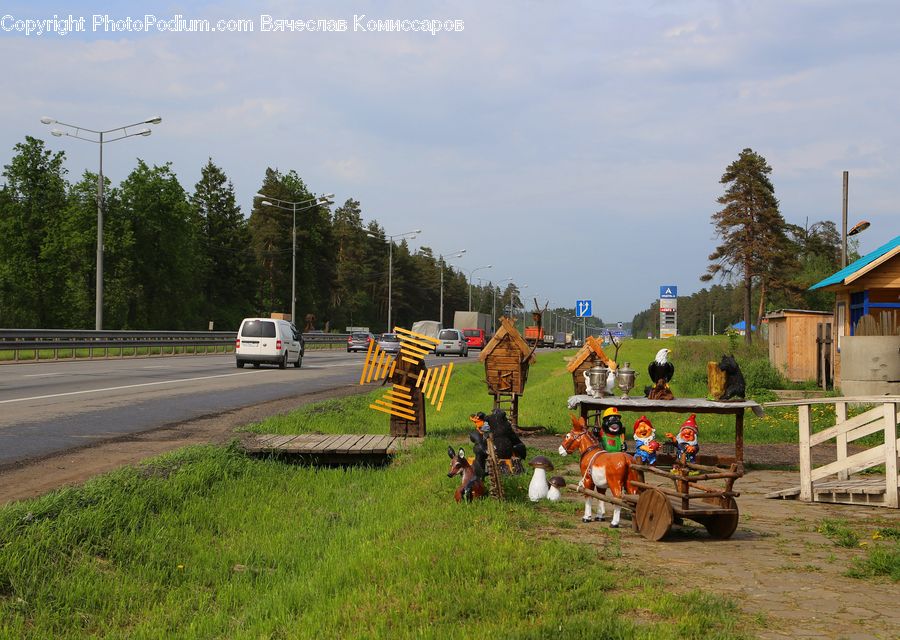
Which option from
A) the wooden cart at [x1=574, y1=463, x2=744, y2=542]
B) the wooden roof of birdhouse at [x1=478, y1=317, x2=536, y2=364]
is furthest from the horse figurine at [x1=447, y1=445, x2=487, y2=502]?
the wooden roof of birdhouse at [x1=478, y1=317, x2=536, y2=364]

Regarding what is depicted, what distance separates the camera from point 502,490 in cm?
795

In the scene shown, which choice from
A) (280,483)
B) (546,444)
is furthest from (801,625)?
(546,444)

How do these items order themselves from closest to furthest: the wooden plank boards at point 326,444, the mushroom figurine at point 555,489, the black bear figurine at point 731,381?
the mushroom figurine at point 555,489 → the black bear figurine at point 731,381 → the wooden plank boards at point 326,444

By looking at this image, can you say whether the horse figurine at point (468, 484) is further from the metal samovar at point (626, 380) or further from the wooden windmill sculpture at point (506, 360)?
the wooden windmill sculpture at point (506, 360)

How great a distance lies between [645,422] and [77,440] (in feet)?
24.6

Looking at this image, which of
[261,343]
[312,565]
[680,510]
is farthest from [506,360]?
[261,343]

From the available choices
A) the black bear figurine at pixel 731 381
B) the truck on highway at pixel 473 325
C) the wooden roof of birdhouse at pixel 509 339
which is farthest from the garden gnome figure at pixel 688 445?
the truck on highway at pixel 473 325

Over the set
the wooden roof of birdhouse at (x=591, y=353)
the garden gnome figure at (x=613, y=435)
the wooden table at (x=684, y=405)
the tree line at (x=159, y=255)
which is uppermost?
the tree line at (x=159, y=255)

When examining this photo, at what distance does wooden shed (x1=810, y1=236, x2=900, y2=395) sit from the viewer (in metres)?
18.3

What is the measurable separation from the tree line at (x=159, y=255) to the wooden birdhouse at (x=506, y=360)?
44.1m

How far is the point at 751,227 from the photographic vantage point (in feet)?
224

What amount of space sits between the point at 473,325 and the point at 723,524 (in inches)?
2755

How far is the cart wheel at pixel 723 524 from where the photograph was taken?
266 inches

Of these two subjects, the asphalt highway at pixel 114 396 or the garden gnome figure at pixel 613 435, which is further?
the asphalt highway at pixel 114 396
